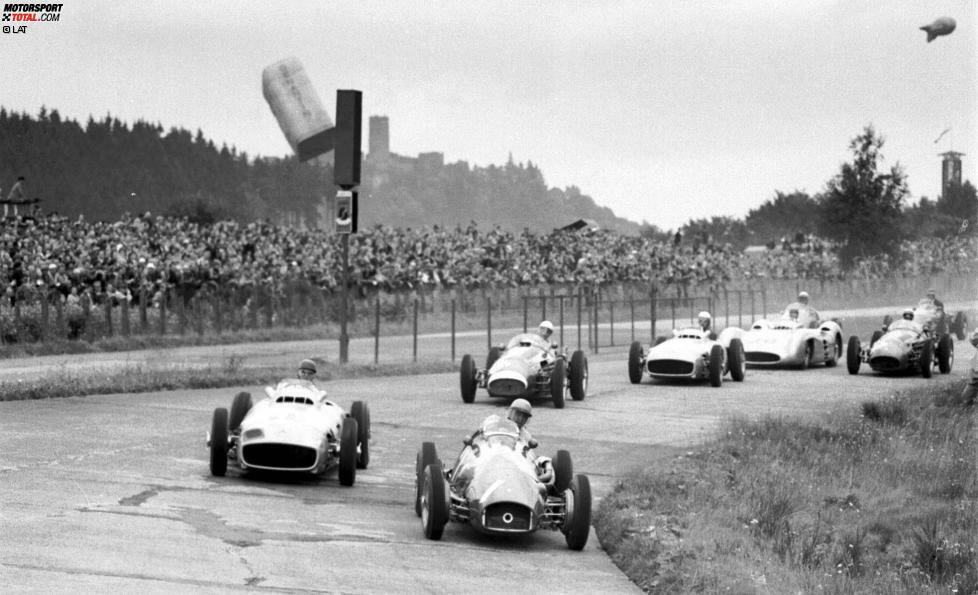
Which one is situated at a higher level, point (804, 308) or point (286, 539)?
point (804, 308)

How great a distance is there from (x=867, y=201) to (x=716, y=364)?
152 ft

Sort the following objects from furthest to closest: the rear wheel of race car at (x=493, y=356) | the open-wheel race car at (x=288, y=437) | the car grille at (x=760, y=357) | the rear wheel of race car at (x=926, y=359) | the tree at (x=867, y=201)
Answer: the tree at (x=867, y=201) < the car grille at (x=760, y=357) < the rear wheel of race car at (x=926, y=359) < the rear wheel of race car at (x=493, y=356) < the open-wheel race car at (x=288, y=437)

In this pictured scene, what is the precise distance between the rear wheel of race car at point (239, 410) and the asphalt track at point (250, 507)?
1.96ft

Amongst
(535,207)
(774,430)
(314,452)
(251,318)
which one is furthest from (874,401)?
(535,207)

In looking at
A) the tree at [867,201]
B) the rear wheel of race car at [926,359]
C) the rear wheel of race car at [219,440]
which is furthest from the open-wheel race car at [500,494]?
the tree at [867,201]

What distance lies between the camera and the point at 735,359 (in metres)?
32.1

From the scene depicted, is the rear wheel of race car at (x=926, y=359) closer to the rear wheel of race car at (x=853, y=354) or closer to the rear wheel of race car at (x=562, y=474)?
the rear wheel of race car at (x=853, y=354)

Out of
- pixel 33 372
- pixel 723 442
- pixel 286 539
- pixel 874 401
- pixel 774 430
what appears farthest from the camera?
pixel 33 372

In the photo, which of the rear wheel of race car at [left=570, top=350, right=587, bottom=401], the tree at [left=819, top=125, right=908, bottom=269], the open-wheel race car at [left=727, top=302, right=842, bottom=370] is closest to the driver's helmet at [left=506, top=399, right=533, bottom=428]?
the rear wheel of race car at [left=570, top=350, right=587, bottom=401]

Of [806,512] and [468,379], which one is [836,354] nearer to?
[468,379]

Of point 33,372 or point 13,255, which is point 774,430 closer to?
point 33,372

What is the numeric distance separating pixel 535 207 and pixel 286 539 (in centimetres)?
18490

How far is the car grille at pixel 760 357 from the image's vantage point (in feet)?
117

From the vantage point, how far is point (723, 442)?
21.2 metres
